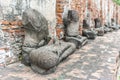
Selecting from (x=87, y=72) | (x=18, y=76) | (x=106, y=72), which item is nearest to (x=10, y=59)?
(x=18, y=76)

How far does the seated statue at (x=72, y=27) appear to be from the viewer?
17.7 ft

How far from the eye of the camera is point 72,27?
5613 mm

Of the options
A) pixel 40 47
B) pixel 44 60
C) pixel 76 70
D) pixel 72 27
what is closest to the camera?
pixel 44 60

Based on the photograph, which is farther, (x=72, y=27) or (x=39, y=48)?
(x=72, y=27)

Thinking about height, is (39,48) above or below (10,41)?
below

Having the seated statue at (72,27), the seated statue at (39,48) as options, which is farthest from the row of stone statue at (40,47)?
the seated statue at (72,27)

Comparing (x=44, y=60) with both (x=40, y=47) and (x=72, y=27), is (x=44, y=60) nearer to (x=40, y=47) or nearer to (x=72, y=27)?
(x=40, y=47)

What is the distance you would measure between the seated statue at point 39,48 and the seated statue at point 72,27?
967mm

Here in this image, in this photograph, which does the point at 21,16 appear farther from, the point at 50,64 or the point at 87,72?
the point at 87,72

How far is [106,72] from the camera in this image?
3404 mm

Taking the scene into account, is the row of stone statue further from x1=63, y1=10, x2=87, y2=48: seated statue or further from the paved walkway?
x1=63, y1=10, x2=87, y2=48: seated statue

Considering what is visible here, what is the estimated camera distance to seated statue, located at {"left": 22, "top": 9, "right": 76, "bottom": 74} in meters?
3.32

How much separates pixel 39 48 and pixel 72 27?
215cm

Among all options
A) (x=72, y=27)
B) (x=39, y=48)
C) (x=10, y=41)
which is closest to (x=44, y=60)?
(x=39, y=48)
